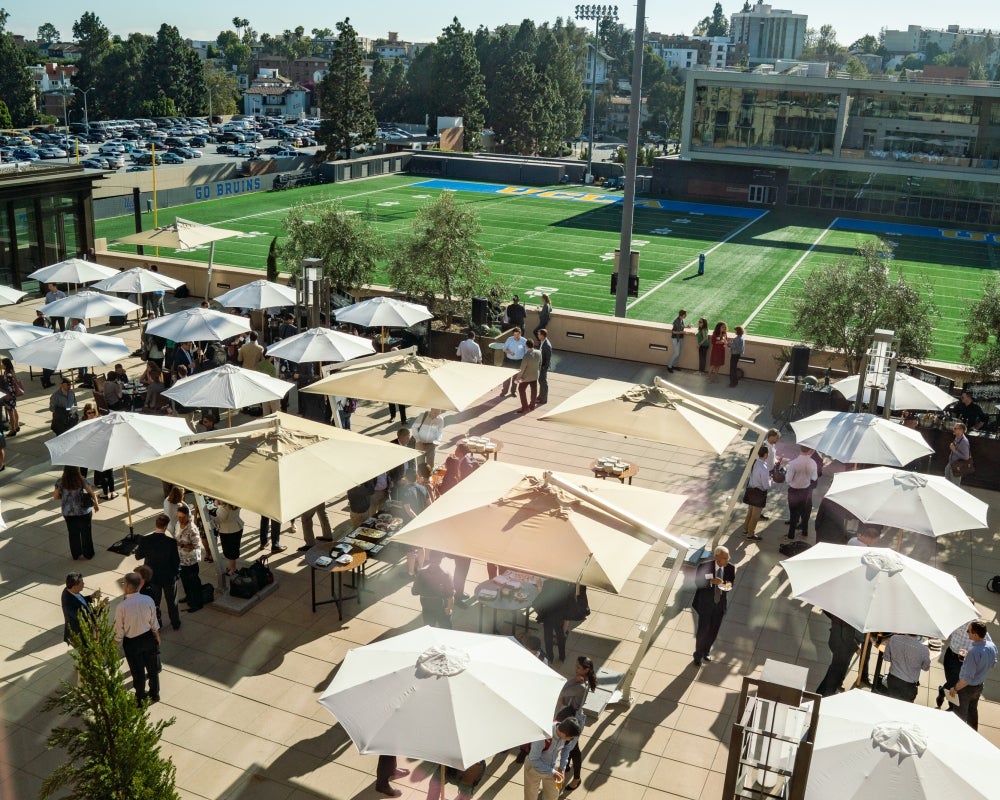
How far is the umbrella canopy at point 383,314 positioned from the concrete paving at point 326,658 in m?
4.93

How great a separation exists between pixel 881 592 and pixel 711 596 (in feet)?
6.48

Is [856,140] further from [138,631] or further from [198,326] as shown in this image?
[138,631]

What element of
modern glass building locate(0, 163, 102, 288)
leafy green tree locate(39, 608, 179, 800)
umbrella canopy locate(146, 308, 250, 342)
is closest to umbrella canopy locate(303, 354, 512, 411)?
umbrella canopy locate(146, 308, 250, 342)

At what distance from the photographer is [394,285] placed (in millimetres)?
25328

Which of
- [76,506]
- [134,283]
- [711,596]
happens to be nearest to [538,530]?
[711,596]

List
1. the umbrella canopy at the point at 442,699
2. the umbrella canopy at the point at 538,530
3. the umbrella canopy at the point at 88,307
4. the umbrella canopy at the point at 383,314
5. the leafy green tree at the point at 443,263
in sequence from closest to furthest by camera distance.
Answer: the umbrella canopy at the point at 442,699 < the umbrella canopy at the point at 538,530 < the umbrella canopy at the point at 383,314 < the umbrella canopy at the point at 88,307 < the leafy green tree at the point at 443,263

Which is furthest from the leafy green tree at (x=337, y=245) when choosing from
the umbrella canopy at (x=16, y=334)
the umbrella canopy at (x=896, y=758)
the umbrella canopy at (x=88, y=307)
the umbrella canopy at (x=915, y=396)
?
the umbrella canopy at (x=896, y=758)

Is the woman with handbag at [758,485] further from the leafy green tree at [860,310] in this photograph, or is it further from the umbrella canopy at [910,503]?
the leafy green tree at [860,310]

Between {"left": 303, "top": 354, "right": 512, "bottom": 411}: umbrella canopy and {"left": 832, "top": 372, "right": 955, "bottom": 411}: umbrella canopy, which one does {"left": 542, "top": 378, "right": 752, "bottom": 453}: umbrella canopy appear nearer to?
{"left": 303, "top": 354, "right": 512, "bottom": 411}: umbrella canopy

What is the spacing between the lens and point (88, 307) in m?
19.8

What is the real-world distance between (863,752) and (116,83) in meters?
142

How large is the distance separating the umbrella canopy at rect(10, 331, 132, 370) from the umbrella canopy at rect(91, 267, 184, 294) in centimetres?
483

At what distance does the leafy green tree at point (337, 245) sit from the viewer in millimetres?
25500

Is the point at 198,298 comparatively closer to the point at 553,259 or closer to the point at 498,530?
the point at 498,530
